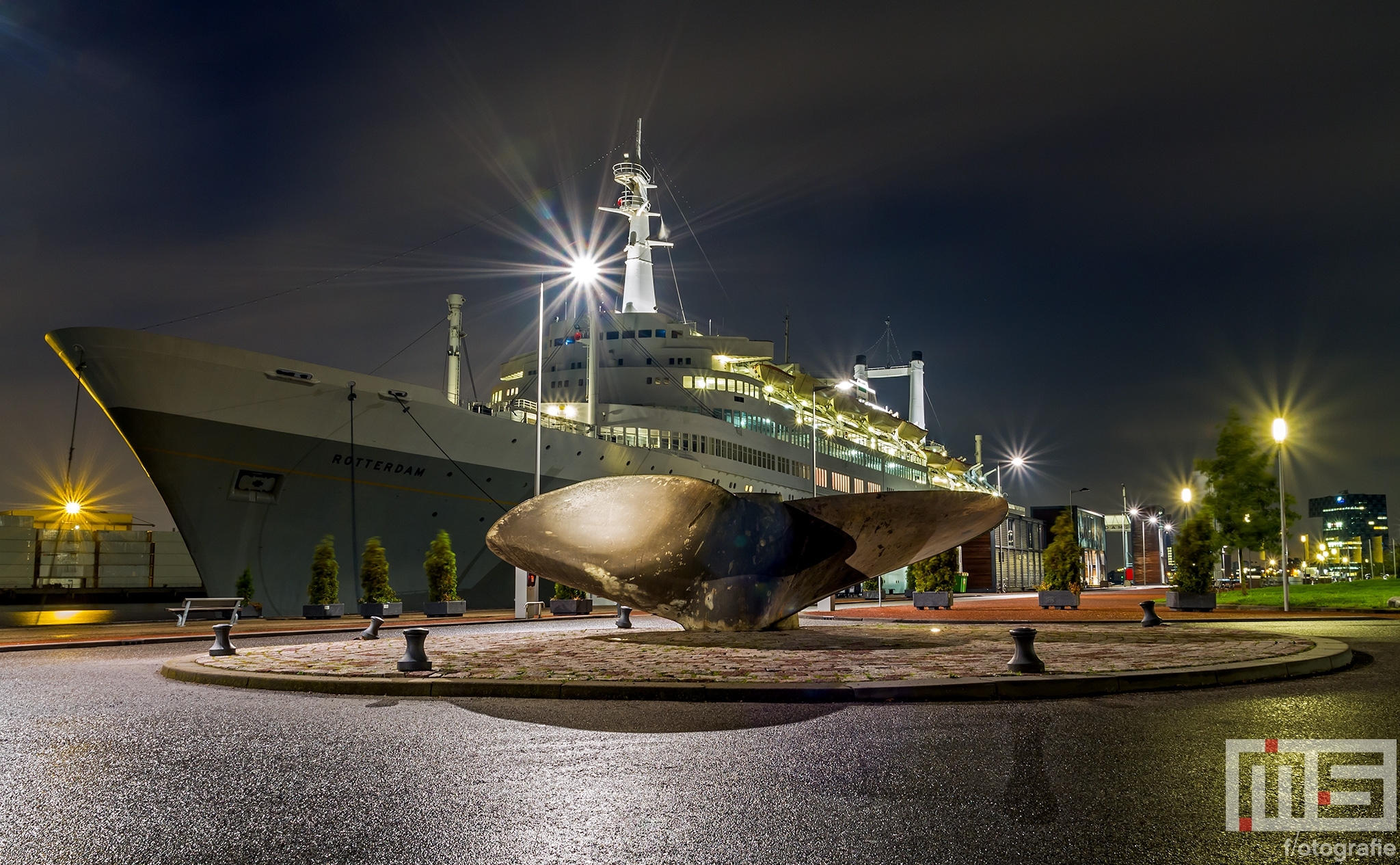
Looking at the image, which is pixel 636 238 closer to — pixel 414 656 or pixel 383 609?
pixel 383 609

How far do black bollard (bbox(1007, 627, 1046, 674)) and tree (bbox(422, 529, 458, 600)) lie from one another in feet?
75.6

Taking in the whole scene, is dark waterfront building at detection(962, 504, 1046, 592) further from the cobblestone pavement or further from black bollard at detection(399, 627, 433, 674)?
black bollard at detection(399, 627, 433, 674)

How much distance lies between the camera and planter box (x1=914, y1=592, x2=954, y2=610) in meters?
30.6

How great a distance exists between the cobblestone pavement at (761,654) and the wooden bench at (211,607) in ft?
17.0

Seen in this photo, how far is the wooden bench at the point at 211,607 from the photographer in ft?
65.8

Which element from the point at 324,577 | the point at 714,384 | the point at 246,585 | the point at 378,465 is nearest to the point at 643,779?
the point at 324,577

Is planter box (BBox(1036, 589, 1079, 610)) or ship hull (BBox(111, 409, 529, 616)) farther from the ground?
ship hull (BBox(111, 409, 529, 616))

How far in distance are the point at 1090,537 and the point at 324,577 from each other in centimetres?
8244

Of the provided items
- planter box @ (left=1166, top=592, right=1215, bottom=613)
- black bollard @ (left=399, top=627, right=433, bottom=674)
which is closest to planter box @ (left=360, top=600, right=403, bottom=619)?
black bollard @ (left=399, top=627, right=433, bottom=674)

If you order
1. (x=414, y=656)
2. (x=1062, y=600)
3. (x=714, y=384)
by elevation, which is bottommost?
(x=1062, y=600)

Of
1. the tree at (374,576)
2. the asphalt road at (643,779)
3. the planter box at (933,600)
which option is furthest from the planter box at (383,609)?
the asphalt road at (643,779)

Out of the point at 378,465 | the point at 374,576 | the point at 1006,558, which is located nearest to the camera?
the point at 374,576

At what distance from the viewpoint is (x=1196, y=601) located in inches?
1064

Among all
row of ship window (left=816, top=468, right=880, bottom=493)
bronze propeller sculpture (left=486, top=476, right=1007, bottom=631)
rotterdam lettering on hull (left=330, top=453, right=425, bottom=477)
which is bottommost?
bronze propeller sculpture (left=486, top=476, right=1007, bottom=631)
